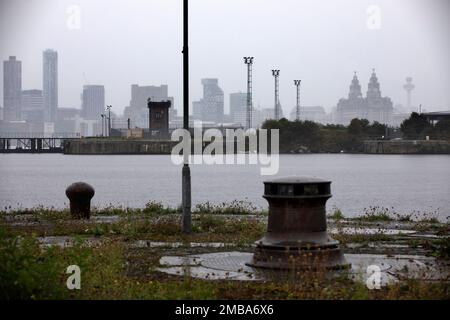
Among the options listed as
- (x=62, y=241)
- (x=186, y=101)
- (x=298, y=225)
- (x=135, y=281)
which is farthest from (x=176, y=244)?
(x=135, y=281)

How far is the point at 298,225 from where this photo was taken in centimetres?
1600

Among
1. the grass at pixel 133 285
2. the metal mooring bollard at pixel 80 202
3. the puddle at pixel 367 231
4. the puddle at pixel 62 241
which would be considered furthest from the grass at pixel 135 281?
the metal mooring bollard at pixel 80 202

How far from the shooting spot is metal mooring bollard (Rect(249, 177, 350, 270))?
15.8 meters

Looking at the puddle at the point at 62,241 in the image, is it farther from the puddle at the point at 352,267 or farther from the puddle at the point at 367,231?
the puddle at the point at 367,231

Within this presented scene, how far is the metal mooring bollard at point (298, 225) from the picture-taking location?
15844 millimetres

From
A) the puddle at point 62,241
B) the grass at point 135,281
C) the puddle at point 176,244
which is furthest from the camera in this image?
the puddle at point 176,244

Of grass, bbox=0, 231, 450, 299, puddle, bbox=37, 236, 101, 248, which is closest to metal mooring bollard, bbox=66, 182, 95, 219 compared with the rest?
puddle, bbox=37, 236, 101, 248

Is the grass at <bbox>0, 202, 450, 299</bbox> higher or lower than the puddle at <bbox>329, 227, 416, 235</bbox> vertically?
higher

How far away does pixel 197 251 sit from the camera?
19062 millimetres

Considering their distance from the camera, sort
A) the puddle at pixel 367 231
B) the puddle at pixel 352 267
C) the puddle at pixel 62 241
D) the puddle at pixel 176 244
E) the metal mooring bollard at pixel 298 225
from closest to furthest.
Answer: the puddle at pixel 352 267 < the metal mooring bollard at pixel 298 225 < the puddle at pixel 62 241 < the puddle at pixel 176 244 < the puddle at pixel 367 231

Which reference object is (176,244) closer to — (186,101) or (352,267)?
(186,101)

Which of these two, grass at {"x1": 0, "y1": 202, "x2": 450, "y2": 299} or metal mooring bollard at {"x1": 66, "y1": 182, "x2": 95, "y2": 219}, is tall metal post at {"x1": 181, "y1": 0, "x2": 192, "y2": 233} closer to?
grass at {"x1": 0, "y1": 202, "x2": 450, "y2": 299}
